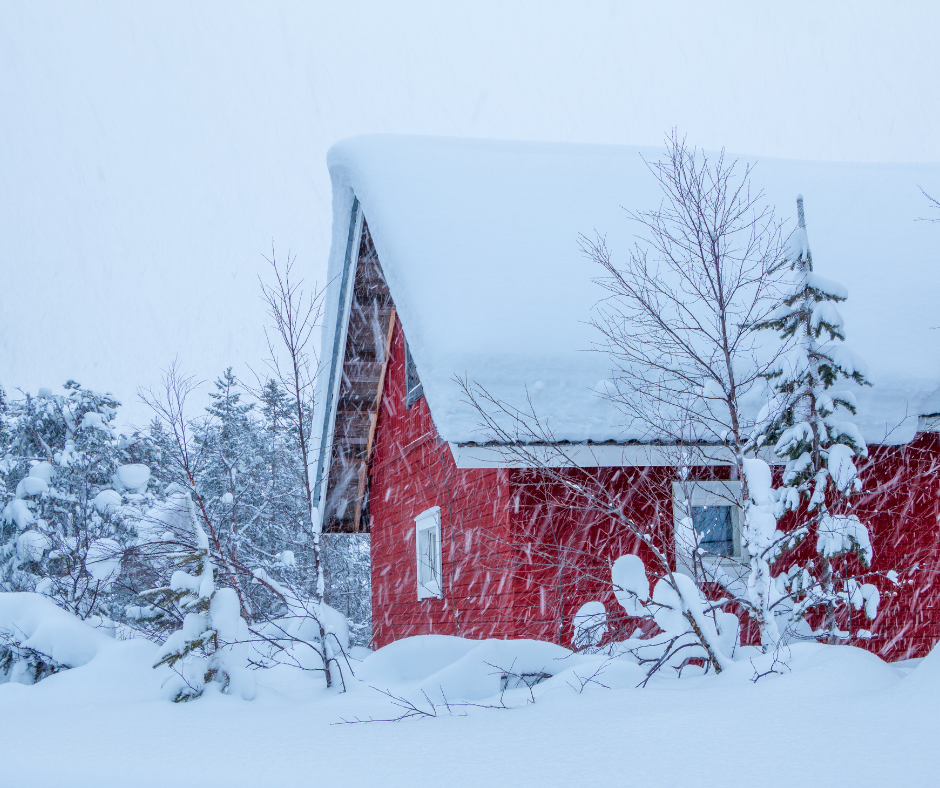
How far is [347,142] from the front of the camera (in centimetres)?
1043

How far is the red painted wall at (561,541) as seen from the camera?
7195 mm

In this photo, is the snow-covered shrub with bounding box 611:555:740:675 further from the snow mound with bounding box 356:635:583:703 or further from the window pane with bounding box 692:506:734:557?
the window pane with bounding box 692:506:734:557

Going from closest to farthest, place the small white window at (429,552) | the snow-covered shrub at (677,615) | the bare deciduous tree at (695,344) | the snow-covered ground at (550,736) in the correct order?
1. the snow-covered ground at (550,736)
2. the snow-covered shrub at (677,615)
3. the bare deciduous tree at (695,344)
4. the small white window at (429,552)

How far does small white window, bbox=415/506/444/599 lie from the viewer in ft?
30.4

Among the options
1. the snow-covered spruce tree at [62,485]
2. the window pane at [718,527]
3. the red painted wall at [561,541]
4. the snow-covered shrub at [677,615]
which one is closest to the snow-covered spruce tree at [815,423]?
the red painted wall at [561,541]

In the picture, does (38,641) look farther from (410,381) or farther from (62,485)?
(62,485)

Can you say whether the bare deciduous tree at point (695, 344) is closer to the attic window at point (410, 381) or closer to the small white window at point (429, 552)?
the attic window at point (410, 381)

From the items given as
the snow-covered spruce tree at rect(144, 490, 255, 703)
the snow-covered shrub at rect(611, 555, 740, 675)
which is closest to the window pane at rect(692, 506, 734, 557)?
the snow-covered shrub at rect(611, 555, 740, 675)

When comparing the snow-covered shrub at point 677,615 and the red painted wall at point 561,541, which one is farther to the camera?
the red painted wall at point 561,541

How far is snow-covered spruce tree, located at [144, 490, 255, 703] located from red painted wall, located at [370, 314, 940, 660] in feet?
6.67

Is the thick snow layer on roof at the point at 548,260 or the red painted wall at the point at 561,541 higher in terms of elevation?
the thick snow layer on roof at the point at 548,260

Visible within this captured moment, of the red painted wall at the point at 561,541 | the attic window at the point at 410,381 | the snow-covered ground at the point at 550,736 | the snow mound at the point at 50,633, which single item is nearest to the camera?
the snow-covered ground at the point at 550,736

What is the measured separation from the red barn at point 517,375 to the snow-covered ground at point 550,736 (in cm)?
119

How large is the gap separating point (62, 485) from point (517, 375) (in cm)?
1681
